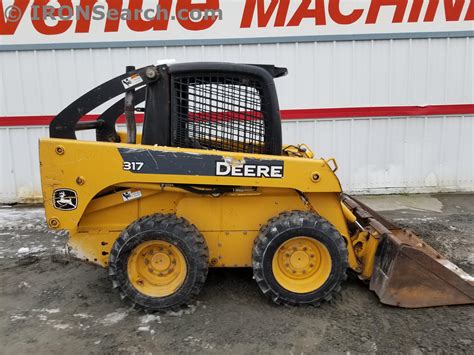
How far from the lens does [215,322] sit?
3.19m

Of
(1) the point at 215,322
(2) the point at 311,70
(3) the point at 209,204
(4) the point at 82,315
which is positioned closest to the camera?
(1) the point at 215,322

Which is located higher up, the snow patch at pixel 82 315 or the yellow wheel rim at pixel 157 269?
the yellow wheel rim at pixel 157 269

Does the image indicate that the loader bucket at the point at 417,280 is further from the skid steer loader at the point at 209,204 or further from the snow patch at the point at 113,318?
the snow patch at the point at 113,318

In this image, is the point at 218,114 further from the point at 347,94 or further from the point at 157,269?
the point at 347,94

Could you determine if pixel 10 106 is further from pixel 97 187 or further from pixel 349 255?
pixel 349 255

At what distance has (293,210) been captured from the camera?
3482mm

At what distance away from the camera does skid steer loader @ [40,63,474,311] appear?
3236 millimetres

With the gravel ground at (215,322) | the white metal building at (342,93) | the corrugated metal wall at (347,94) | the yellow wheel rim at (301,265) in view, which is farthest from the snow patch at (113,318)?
the corrugated metal wall at (347,94)

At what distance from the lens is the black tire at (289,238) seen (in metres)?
3.26

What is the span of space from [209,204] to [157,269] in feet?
2.16

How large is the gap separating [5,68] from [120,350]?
544cm

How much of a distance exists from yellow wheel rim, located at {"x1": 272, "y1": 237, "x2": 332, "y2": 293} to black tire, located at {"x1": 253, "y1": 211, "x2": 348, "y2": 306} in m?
0.05

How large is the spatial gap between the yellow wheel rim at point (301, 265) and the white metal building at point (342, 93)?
147 inches

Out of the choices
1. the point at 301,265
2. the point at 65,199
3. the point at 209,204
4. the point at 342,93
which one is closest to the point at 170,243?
the point at 209,204
